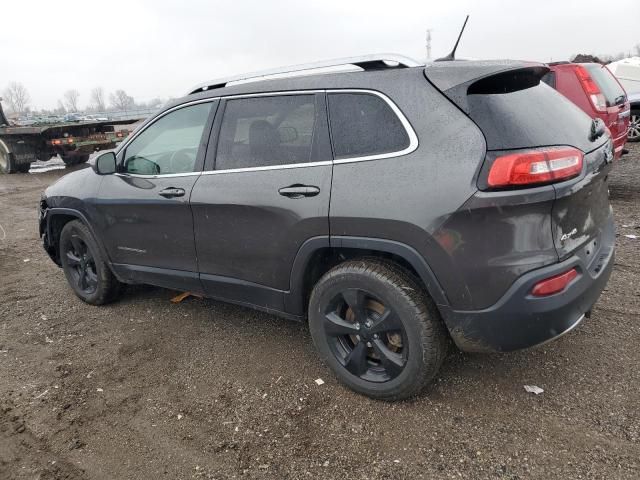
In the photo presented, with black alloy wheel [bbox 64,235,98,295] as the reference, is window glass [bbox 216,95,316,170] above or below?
above

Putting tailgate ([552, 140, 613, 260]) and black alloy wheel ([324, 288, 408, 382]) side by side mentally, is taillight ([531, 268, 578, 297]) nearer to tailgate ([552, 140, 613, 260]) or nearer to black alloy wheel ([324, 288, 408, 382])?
tailgate ([552, 140, 613, 260])

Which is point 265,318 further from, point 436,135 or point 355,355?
point 436,135

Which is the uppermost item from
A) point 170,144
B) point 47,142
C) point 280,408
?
point 170,144

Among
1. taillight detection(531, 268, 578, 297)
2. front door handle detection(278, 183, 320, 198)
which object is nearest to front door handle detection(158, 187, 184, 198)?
front door handle detection(278, 183, 320, 198)

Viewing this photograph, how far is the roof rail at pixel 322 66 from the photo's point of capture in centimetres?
259

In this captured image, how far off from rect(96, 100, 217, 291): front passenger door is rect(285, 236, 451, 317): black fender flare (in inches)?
33.7

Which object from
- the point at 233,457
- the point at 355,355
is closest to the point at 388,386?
the point at 355,355

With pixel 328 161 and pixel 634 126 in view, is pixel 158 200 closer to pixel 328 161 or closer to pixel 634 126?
pixel 328 161

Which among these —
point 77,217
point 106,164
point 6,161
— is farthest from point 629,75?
point 6,161

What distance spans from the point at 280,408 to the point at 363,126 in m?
1.61

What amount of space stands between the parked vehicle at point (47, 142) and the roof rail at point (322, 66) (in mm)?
12741

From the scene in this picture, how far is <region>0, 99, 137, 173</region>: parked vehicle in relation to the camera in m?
14.3

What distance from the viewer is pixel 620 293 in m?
3.73

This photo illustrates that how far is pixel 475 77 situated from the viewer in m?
2.32
